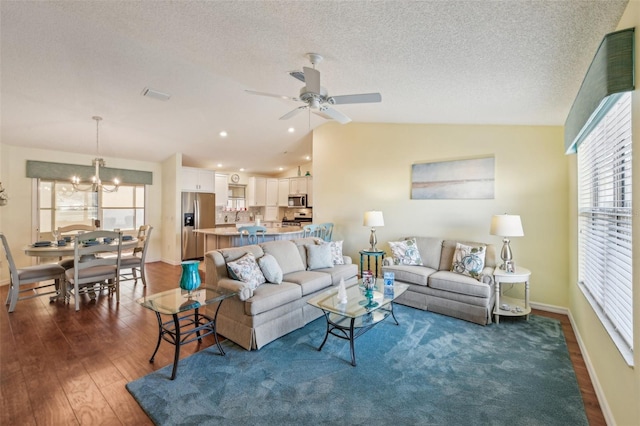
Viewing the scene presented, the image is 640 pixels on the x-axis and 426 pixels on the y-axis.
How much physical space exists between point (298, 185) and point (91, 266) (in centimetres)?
521

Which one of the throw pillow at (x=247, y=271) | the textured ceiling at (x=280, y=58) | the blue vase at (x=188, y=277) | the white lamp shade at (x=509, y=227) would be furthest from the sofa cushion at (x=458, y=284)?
the blue vase at (x=188, y=277)

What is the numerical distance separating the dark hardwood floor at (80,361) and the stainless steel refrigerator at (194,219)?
285cm

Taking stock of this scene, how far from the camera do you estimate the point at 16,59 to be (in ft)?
9.87

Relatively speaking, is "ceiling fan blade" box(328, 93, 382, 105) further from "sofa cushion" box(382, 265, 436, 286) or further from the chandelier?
the chandelier

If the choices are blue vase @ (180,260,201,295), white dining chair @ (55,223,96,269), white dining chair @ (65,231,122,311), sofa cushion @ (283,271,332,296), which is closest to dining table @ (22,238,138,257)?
white dining chair @ (65,231,122,311)

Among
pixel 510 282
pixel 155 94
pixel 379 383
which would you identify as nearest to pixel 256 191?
pixel 155 94

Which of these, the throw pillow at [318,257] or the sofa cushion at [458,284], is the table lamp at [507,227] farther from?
the throw pillow at [318,257]

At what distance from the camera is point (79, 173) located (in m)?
5.93

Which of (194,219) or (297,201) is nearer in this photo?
(194,219)

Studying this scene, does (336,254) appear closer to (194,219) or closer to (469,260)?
(469,260)

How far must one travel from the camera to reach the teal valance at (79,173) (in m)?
5.44

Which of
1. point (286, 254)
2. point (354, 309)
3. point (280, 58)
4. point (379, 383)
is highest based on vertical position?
point (280, 58)

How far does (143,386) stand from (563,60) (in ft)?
13.3

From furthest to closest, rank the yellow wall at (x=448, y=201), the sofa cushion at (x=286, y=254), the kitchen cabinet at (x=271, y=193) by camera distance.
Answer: the kitchen cabinet at (x=271, y=193) → the yellow wall at (x=448, y=201) → the sofa cushion at (x=286, y=254)
